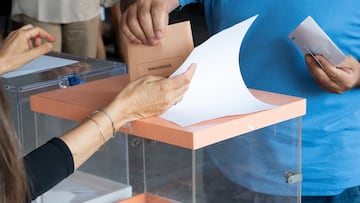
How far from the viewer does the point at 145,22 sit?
4.20ft

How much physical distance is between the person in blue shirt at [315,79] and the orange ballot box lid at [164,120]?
207 mm

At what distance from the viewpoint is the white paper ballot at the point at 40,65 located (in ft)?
6.33

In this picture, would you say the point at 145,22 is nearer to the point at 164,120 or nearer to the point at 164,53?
the point at 164,53

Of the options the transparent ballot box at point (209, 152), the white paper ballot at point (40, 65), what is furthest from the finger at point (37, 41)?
the transparent ballot box at point (209, 152)

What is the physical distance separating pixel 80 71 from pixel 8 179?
0.89m

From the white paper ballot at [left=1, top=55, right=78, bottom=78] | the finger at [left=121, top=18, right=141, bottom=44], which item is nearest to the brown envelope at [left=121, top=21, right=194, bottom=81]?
the finger at [left=121, top=18, right=141, bottom=44]

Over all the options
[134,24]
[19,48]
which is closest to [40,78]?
[19,48]

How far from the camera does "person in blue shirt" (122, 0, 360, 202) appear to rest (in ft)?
4.75

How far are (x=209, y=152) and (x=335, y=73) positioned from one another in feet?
1.16

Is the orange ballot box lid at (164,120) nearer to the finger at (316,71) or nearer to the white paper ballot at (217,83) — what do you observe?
the white paper ballot at (217,83)

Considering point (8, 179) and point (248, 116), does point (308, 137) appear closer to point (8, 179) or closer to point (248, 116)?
point (248, 116)

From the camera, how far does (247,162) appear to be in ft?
4.24

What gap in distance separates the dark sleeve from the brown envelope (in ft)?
0.61

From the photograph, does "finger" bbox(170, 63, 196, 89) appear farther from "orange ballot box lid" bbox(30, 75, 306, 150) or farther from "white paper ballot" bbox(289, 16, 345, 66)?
"white paper ballot" bbox(289, 16, 345, 66)
